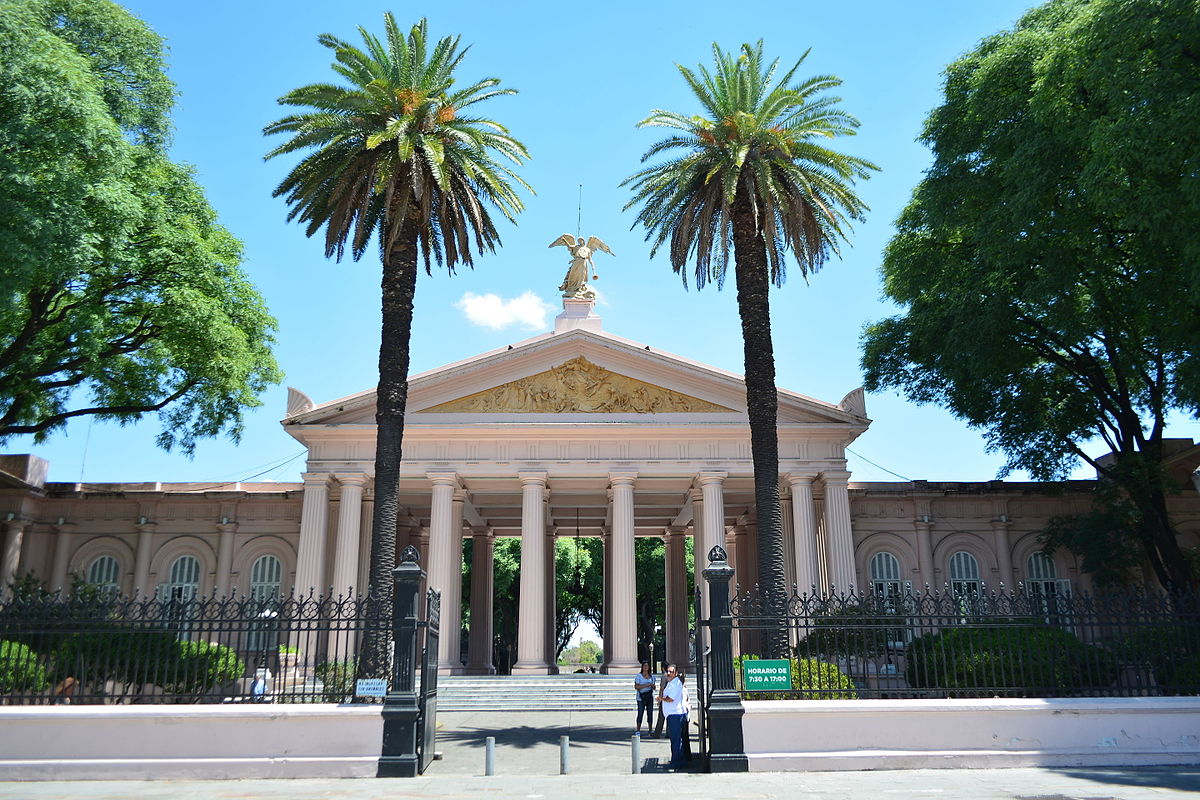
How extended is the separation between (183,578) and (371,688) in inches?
909

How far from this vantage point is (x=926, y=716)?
44.9 feet

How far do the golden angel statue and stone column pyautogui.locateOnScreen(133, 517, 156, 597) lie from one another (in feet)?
55.3

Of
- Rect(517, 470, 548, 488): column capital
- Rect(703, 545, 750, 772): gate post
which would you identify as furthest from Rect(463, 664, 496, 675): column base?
Rect(703, 545, 750, 772): gate post

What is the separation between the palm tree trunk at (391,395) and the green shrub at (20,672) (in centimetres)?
556

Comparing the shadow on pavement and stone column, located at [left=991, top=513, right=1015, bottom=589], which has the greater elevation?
stone column, located at [left=991, top=513, right=1015, bottom=589]

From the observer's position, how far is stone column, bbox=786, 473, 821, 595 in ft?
93.5

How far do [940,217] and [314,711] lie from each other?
19709 millimetres

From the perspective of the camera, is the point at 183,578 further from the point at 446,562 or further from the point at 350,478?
the point at 446,562

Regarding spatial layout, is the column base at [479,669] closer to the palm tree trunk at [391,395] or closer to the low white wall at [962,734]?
the palm tree trunk at [391,395]

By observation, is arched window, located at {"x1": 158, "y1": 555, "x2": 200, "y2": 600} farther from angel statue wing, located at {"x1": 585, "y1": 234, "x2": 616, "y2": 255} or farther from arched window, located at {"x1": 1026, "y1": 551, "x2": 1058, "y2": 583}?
arched window, located at {"x1": 1026, "y1": 551, "x2": 1058, "y2": 583}

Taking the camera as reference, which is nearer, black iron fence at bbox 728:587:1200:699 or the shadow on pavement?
the shadow on pavement

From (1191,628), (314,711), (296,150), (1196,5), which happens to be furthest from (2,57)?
(1191,628)

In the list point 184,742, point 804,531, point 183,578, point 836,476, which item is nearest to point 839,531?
point 804,531

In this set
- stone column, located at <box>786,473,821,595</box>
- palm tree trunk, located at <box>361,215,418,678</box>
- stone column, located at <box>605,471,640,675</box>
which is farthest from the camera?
stone column, located at <box>786,473,821,595</box>
